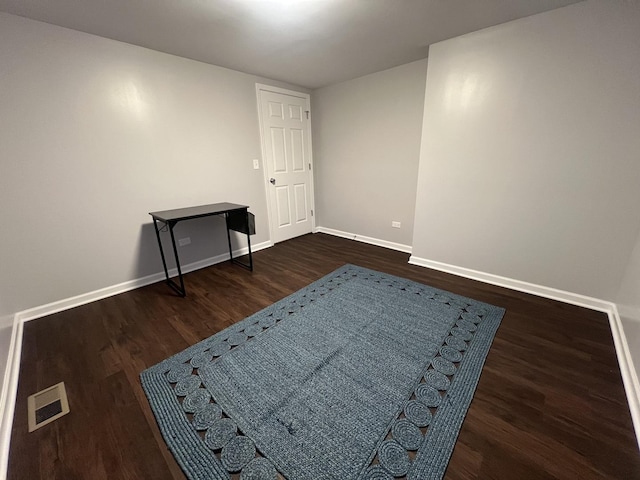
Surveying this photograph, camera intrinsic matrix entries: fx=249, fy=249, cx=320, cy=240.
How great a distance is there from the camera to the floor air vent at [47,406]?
130 cm

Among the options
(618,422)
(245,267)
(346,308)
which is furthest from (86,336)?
(618,422)

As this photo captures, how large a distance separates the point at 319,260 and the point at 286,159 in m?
1.71

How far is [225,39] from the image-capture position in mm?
2250

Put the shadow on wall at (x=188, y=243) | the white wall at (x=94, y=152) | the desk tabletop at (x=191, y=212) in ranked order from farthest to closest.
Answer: the shadow on wall at (x=188, y=243), the desk tabletop at (x=191, y=212), the white wall at (x=94, y=152)

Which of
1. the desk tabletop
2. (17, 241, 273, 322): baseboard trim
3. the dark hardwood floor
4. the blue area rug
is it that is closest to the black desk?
the desk tabletop

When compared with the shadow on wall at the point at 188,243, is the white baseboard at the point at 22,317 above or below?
below

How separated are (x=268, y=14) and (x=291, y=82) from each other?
191 cm

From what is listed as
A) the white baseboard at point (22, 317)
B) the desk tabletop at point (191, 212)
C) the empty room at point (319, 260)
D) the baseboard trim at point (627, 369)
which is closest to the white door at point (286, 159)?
the empty room at point (319, 260)

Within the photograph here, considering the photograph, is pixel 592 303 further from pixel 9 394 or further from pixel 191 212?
pixel 9 394

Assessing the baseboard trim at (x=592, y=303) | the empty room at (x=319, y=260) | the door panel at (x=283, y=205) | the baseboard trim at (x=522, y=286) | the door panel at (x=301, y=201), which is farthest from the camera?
the door panel at (x=301, y=201)

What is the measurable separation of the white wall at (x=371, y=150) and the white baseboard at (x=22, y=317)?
5.03 feet

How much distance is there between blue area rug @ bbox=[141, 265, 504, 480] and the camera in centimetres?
110

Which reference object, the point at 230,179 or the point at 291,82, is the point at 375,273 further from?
the point at 291,82

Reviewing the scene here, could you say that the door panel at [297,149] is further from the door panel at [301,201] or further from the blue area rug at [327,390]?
the blue area rug at [327,390]
